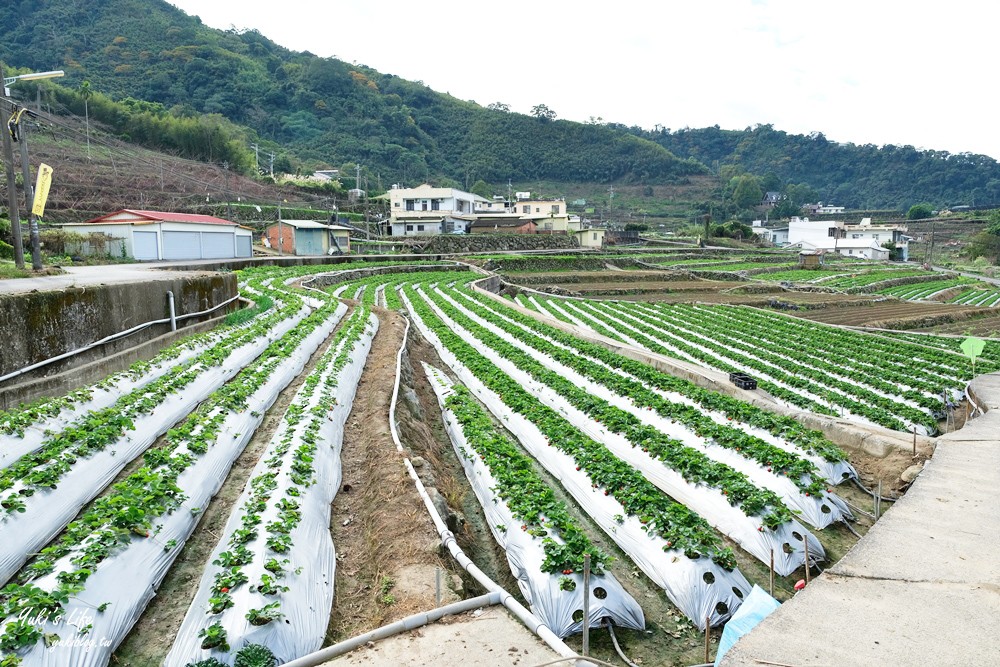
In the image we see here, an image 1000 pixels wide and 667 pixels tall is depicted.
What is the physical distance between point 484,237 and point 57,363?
53.3 m

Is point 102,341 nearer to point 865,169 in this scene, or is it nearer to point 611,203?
point 611,203

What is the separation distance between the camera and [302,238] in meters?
45.3

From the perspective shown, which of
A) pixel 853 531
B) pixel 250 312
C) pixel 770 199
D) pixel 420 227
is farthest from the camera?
pixel 770 199

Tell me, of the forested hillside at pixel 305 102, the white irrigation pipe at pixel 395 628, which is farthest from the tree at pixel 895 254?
the white irrigation pipe at pixel 395 628

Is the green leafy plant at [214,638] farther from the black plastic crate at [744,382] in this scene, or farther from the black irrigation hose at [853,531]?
the black plastic crate at [744,382]

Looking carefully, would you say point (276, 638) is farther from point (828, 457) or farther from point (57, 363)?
point (57, 363)

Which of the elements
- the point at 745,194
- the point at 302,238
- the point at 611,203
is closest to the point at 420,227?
the point at 302,238

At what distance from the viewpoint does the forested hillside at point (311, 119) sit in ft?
295

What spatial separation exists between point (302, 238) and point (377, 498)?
41134 mm

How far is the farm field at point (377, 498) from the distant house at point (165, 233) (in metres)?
17.2

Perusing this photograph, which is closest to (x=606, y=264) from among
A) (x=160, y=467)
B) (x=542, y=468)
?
(x=542, y=468)

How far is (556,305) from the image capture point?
3519 centimetres
